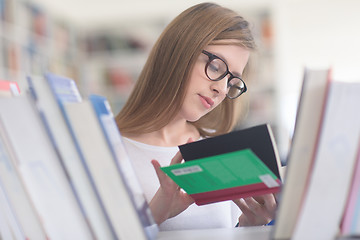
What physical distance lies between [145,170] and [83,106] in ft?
2.12

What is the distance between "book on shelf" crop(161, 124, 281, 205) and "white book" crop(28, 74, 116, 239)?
15 centimetres

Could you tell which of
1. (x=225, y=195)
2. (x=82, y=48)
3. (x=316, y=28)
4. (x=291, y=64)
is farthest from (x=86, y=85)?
(x=225, y=195)

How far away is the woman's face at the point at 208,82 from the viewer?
1030 mm

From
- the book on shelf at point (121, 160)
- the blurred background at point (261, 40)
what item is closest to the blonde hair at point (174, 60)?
the book on shelf at point (121, 160)

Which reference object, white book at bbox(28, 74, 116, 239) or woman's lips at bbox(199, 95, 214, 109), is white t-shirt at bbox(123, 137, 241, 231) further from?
white book at bbox(28, 74, 116, 239)

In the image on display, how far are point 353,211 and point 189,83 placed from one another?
2.01ft

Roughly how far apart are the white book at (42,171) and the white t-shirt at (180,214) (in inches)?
16.1

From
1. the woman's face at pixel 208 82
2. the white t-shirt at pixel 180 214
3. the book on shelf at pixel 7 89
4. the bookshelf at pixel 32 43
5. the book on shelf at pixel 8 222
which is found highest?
the bookshelf at pixel 32 43

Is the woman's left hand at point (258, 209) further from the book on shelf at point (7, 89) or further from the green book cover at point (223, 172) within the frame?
the book on shelf at point (7, 89)

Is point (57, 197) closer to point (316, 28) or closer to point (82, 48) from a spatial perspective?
point (82, 48)

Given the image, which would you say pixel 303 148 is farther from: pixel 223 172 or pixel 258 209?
pixel 258 209

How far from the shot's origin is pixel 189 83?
41.4 inches

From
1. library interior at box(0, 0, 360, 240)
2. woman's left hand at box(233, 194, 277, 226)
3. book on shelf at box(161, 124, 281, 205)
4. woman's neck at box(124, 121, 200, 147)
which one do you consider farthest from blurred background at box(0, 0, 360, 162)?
book on shelf at box(161, 124, 281, 205)

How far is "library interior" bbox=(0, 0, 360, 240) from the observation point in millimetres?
489
